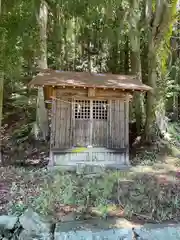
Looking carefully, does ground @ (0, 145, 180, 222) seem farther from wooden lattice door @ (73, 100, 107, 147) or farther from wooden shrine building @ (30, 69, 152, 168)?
wooden lattice door @ (73, 100, 107, 147)

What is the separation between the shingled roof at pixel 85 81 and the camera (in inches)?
307

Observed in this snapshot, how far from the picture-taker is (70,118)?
27.0 feet

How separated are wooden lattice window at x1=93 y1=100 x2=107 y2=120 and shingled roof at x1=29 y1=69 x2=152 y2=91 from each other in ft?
1.96

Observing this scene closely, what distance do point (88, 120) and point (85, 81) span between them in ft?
3.59

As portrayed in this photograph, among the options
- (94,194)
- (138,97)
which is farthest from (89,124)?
(138,97)

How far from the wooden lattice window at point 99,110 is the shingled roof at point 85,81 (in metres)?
0.60

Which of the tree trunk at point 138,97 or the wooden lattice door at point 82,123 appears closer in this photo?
the wooden lattice door at point 82,123

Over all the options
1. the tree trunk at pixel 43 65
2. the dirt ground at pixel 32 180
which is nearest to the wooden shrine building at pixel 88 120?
the dirt ground at pixel 32 180

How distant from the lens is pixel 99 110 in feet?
27.7

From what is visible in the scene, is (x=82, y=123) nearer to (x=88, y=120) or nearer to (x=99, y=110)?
(x=88, y=120)

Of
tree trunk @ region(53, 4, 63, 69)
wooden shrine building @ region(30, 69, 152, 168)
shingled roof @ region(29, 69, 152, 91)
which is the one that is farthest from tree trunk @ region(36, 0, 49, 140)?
wooden shrine building @ region(30, 69, 152, 168)

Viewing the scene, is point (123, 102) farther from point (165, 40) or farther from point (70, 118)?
point (165, 40)

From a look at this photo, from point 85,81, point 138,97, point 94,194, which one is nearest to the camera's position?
point 94,194

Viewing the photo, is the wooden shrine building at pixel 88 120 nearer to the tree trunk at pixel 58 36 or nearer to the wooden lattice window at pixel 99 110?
the wooden lattice window at pixel 99 110
